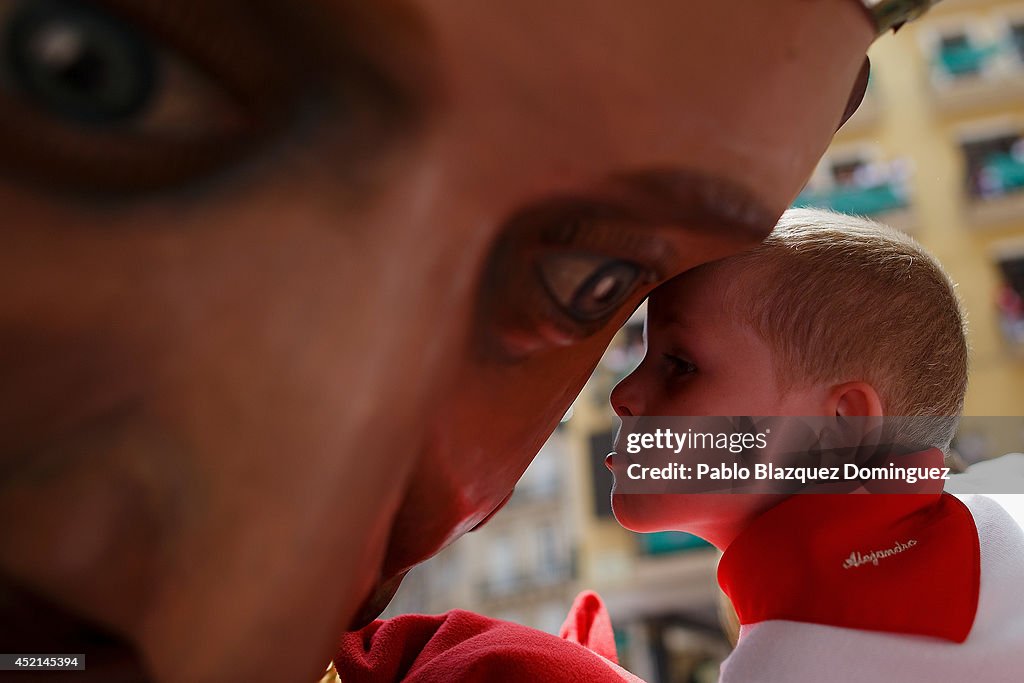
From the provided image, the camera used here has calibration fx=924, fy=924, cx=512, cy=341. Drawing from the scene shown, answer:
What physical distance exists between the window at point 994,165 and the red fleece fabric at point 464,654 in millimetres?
6177

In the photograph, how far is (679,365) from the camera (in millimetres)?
807

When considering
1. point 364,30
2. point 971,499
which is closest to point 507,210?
point 364,30

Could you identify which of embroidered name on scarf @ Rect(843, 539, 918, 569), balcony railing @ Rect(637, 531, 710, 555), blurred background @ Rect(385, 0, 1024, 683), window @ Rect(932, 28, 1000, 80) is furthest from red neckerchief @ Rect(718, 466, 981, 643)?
window @ Rect(932, 28, 1000, 80)

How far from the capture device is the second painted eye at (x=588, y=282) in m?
0.42

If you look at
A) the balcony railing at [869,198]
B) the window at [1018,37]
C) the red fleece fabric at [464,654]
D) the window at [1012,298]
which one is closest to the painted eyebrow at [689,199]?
the red fleece fabric at [464,654]

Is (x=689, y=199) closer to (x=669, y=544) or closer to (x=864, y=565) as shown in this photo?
(x=864, y=565)

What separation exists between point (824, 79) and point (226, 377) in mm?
304

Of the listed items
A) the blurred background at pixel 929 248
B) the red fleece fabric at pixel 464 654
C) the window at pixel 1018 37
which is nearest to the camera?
the red fleece fabric at pixel 464 654

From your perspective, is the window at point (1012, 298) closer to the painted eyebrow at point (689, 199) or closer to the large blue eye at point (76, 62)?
the painted eyebrow at point (689, 199)

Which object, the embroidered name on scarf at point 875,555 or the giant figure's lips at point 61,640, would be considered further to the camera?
the embroidered name on scarf at point 875,555

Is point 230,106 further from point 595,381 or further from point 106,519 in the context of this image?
point 595,381

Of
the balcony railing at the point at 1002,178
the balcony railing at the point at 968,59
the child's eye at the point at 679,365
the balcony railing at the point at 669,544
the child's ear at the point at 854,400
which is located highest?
the balcony railing at the point at 968,59

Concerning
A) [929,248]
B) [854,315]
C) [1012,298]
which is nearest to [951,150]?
[929,248]

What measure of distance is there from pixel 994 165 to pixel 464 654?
6.49m
